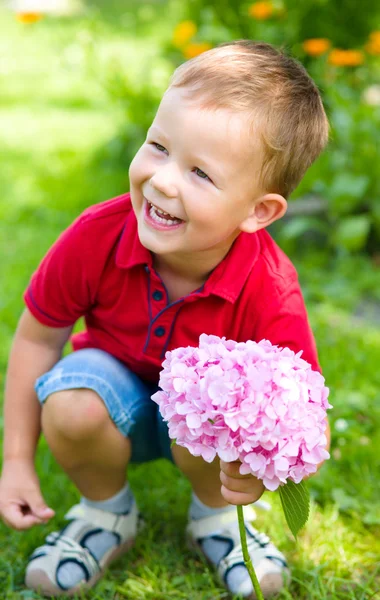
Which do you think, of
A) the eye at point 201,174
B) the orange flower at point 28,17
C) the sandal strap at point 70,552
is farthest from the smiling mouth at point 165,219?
the orange flower at point 28,17

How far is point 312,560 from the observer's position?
6.12 feet

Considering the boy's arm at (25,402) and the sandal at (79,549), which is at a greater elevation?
the boy's arm at (25,402)

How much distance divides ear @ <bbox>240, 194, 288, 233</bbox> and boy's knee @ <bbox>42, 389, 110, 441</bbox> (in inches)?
19.2

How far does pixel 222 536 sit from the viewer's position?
6.17 feet

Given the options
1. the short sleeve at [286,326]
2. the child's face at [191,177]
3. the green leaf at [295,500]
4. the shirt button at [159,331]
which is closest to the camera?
the green leaf at [295,500]

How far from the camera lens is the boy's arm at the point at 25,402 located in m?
1.83

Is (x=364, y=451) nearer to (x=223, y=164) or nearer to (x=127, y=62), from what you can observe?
(x=223, y=164)

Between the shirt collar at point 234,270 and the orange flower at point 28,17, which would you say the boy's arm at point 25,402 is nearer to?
the shirt collar at point 234,270

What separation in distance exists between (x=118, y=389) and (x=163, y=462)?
0.47 m

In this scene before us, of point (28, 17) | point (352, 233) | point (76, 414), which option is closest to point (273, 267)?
point (76, 414)

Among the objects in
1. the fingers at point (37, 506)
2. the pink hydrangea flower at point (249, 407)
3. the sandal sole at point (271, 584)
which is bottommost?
the sandal sole at point (271, 584)

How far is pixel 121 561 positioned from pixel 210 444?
74cm

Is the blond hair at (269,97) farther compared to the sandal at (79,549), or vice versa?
the sandal at (79,549)

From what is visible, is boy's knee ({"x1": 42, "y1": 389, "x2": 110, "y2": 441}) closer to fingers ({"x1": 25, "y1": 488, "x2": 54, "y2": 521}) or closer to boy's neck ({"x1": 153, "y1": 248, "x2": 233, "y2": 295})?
fingers ({"x1": 25, "y1": 488, "x2": 54, "y2": 521})
